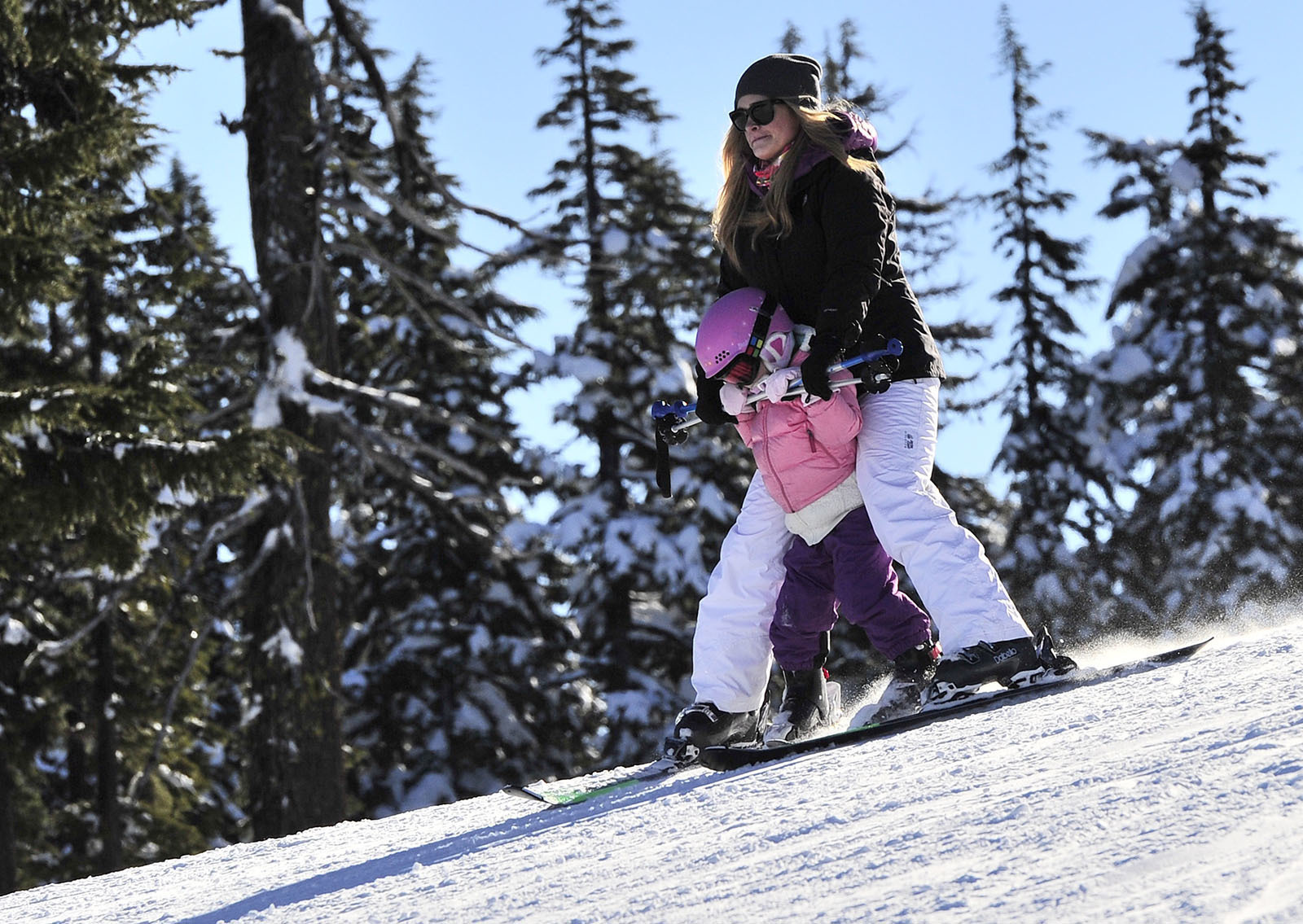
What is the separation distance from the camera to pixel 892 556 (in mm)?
4047

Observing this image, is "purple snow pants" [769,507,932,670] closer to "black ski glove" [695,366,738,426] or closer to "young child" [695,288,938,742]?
"young child" [695,288,938,742]

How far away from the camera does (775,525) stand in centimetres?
432

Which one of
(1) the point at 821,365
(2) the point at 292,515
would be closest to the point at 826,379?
(1) the point at 821,365

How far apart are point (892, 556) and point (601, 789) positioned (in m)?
1.18

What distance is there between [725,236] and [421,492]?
6.54 m

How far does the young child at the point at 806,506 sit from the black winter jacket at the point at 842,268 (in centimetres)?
12

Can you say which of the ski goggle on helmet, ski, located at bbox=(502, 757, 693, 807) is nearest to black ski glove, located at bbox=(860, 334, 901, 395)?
the ski goggle on helmet

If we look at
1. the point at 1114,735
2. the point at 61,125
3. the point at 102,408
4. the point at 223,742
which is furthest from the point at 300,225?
the point at 223,742

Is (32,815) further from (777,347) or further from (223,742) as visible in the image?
(777,347)

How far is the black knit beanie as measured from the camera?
4141 mm

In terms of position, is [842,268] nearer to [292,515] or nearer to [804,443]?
[804,443]

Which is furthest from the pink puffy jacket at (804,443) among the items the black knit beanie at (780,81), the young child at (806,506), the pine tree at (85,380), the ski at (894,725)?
the pine tree at (85,380)

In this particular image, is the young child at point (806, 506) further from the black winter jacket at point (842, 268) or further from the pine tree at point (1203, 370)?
the pine tree at point (1203, 370)

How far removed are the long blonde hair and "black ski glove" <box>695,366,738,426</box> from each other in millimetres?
407
